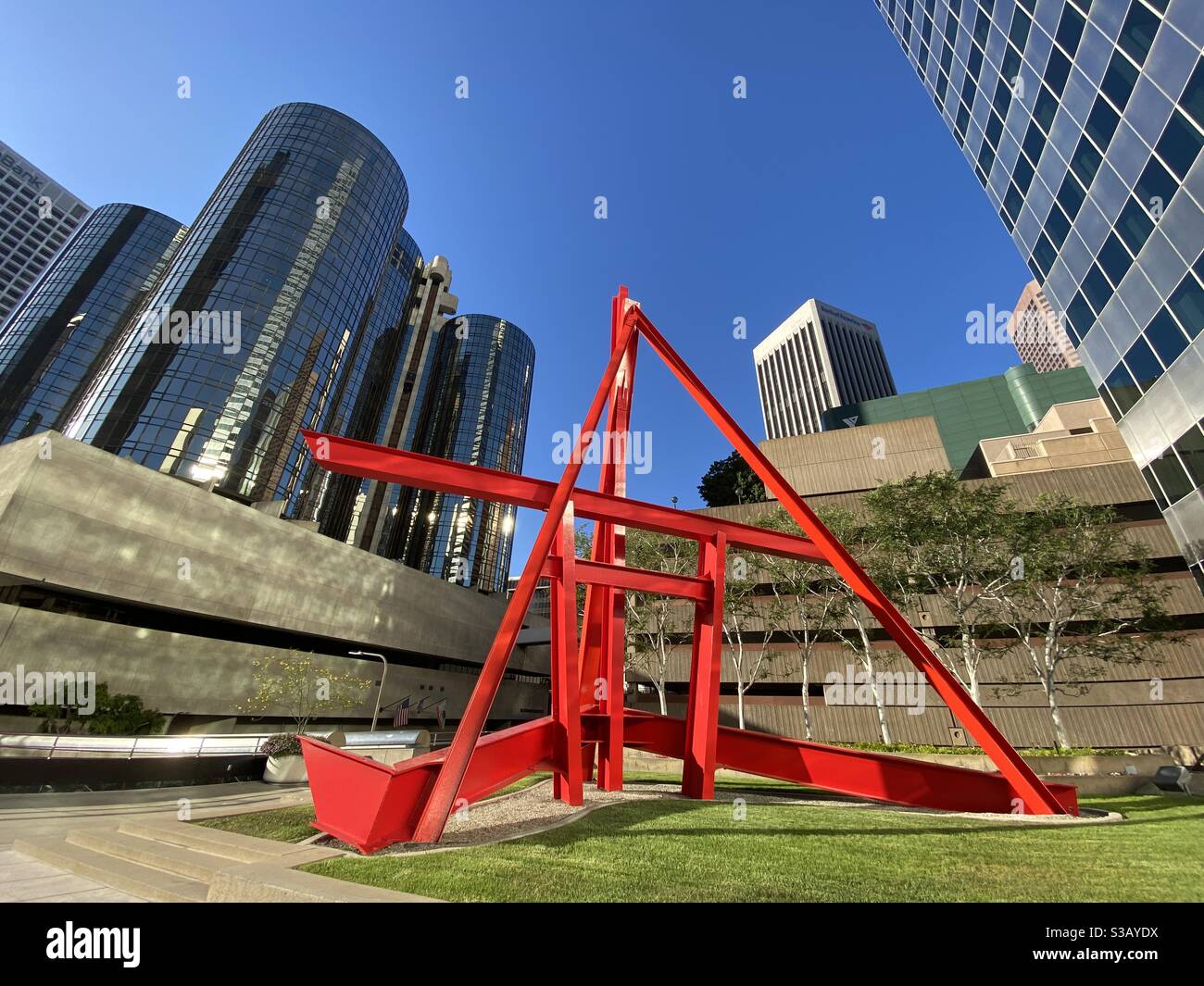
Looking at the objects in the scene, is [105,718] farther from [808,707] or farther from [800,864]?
[808,707]

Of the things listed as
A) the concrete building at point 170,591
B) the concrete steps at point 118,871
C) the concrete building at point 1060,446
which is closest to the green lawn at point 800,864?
the concrete steps at point 118,871

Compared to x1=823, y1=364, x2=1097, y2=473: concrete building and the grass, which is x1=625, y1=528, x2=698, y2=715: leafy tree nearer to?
the grass

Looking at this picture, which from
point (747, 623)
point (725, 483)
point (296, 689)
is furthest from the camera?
point (725, 483)

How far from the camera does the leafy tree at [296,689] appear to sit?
30094 mm

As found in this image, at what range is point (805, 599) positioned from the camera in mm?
33562

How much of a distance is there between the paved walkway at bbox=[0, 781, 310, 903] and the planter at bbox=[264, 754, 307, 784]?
1.67ft

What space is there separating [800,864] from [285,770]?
60.4 ft

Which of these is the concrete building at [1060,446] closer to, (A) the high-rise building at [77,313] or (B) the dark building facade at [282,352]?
(B) the dark building facade at [282,352]

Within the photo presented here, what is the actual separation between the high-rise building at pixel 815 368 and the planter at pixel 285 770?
99.8 m

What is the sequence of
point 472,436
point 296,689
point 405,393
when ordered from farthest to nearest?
point 472,436
point 405,393
point 296,689

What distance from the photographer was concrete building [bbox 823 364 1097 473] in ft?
228

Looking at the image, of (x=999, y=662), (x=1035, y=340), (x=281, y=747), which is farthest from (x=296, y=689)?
(x=1035, y=340)
